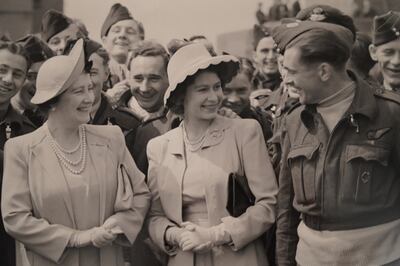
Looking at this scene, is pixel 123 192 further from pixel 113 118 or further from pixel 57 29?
pixel 57 29

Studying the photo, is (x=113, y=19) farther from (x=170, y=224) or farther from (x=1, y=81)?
(x=170, y=224)

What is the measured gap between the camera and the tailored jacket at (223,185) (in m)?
4.52

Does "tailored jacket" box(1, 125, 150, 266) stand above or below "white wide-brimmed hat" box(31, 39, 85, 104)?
below

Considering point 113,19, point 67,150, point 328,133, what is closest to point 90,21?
point 113,19

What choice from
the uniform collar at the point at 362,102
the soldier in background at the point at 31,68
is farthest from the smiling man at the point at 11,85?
the uniform collar at the point at 362,102

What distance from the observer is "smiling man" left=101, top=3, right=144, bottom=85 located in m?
7.71

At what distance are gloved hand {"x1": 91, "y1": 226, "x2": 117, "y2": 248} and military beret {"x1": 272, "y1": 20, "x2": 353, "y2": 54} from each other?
1455 mm

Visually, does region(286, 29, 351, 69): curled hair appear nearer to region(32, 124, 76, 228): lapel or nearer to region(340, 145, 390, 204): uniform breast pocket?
region(340, 145, 390, 204): uniform breast pocket

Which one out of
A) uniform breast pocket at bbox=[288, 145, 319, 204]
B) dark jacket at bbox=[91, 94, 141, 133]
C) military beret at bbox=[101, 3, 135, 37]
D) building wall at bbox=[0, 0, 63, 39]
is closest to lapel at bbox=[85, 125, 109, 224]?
dark jacket at bbox=[91, 94, 141, 133]

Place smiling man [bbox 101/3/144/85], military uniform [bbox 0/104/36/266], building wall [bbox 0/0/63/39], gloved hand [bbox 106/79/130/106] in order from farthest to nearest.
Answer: building wall [bbox 0/0/63/39] → smiling man [bbox 101/3/144/85] → gloved hand [bbox 106/79/130/106] → military uniform [bbox 0/104/36/266]

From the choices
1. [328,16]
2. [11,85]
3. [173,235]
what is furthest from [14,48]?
[328,16]

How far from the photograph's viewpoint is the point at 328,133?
4.18 m

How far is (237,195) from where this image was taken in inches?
179

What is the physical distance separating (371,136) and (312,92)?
1.35 feet
